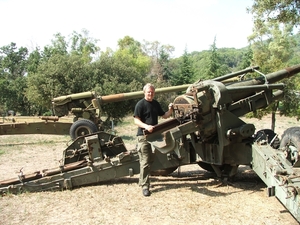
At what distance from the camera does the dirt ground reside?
4.70m

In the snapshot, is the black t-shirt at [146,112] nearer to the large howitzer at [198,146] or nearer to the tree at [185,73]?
the large howitzer at [198,146]

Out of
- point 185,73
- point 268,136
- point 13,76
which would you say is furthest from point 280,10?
point 13,76

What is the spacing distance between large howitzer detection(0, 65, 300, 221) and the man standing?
0.97 feet

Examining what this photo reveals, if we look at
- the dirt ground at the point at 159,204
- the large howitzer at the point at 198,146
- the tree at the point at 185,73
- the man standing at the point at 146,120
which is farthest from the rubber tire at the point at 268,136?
the tree at the point at 185,73

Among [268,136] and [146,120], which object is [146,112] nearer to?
[146,120]

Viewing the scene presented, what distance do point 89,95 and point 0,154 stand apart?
3470mm

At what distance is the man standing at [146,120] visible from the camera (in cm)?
563

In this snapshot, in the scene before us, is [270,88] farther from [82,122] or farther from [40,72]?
[40,72]

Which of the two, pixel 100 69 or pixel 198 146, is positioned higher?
pixel 100 69

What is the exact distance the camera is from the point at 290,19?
11531 mm

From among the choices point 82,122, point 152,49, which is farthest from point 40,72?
point 152,49

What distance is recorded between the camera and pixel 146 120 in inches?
223

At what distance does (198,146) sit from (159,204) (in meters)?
1.48

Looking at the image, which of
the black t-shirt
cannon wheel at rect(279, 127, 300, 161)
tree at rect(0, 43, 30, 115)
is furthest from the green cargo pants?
tree at rect(0, 43, 30, 115)
